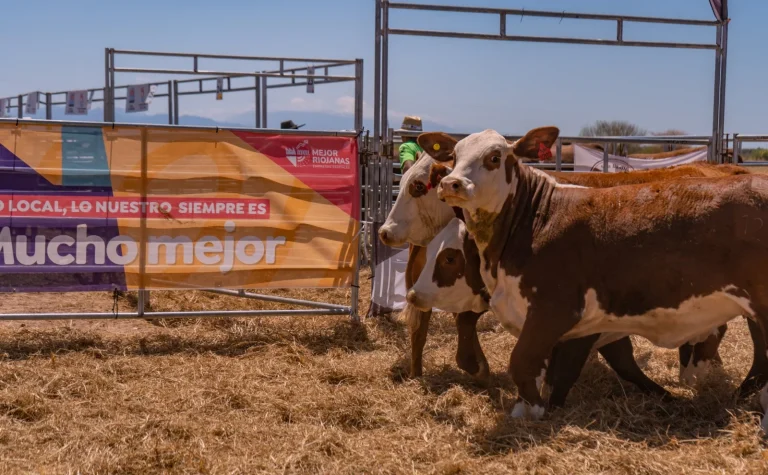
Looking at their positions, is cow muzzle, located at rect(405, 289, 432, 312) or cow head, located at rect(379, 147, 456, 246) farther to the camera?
cow head, located at rect(379, 147, 456, 246)

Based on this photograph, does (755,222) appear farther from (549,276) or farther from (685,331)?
(549,276)

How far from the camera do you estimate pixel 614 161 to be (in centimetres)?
1101

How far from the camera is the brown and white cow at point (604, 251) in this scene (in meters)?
4.52

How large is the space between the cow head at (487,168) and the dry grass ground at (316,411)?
121 centimetres

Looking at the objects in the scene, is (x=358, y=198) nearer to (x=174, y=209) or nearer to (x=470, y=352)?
(x=174, y=209)

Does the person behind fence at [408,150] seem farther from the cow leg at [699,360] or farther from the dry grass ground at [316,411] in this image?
the cow leg at [699,360]

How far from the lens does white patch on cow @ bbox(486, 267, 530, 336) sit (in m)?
4.88

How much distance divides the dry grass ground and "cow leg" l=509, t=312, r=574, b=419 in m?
0.14

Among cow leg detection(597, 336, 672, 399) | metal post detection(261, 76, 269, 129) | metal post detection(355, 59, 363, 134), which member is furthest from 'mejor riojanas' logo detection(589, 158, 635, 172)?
cow leg detection(597, 336, 672, 399)

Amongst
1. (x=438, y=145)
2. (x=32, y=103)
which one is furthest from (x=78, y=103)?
(x=438, y=145)

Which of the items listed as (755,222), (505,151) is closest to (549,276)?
(505,151)

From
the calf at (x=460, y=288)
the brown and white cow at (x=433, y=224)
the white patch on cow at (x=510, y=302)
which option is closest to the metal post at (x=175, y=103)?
the brown and white cow at (x=433, y=224)

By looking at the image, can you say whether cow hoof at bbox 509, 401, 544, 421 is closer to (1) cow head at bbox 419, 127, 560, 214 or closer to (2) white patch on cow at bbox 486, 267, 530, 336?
(2) white patch on cow at bbox 486, 267, 530, 336

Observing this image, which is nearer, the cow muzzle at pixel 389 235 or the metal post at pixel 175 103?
the cow muzzle at pixel 389 235
